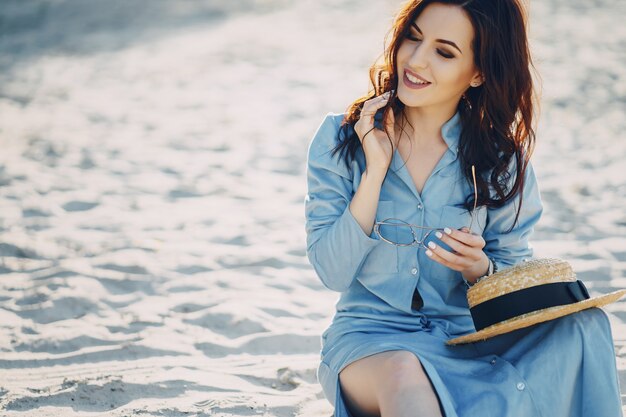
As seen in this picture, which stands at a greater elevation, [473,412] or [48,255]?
[473,412]

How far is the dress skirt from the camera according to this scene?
259cm

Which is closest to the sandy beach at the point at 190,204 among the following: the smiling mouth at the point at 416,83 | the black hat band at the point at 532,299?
the smiling mouth at the point at 416,83

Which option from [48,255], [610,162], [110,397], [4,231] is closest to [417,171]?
[110,397]

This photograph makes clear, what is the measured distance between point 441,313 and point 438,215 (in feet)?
1.17

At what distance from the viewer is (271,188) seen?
6.62 m

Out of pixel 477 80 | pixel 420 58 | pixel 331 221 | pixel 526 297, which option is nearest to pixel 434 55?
pixel 420 58

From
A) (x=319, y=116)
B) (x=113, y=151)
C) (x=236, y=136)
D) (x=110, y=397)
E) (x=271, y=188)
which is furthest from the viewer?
(x=319, y=116)

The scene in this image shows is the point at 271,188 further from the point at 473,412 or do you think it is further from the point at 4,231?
the point at 473,412

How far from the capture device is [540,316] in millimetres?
2604

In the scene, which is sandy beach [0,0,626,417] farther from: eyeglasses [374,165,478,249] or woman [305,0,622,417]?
eyeglasses [374,165,478,249]

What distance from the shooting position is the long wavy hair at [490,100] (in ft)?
9.73

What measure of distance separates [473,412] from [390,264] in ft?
2.13

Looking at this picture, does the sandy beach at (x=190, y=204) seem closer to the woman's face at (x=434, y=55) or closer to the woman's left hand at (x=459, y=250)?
the woman's face at (x=434, y=55)

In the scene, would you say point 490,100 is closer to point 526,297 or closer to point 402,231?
point 402,231
